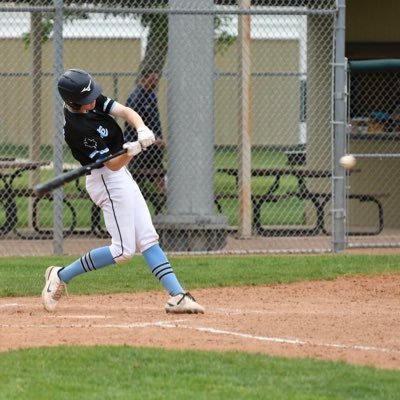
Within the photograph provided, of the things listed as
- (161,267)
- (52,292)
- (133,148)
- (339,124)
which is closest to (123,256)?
(161,267)

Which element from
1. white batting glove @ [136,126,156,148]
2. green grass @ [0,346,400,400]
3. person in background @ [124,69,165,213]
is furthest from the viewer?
person in background @ [124,69,165,213]

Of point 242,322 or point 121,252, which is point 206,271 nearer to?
point 121,252

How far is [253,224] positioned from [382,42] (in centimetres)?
341

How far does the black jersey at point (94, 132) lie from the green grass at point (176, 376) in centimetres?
193

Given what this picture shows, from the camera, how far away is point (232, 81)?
32500 millimetres

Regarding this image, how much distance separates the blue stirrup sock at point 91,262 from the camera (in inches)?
358

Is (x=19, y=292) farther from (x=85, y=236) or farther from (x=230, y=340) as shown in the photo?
(x=85, y=236)

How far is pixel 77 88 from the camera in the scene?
867 centimetres

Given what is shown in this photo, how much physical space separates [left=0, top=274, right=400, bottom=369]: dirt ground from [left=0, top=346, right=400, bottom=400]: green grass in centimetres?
35

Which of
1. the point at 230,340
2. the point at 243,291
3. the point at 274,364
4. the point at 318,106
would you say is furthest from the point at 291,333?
the point at 318,106

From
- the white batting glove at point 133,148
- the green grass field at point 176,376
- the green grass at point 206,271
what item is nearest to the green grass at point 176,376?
the green grass field at point 176,376

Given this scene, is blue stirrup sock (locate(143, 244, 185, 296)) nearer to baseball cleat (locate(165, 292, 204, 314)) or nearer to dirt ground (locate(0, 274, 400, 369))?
baseball cleat (locate(165, 292, 204, 314))

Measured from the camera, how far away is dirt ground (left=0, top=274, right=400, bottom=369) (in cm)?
763

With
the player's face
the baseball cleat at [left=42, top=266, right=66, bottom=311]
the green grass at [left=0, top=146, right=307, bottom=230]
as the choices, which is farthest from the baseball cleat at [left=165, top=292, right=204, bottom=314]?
the green grass at [left=0, top=146, right=307, bottom=230]
